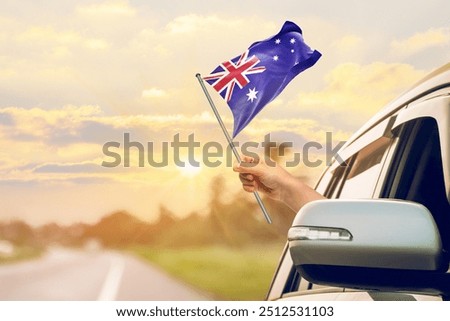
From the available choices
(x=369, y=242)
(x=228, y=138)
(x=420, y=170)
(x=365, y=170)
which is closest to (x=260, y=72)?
(x=228, y=138)

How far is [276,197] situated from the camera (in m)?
2.87

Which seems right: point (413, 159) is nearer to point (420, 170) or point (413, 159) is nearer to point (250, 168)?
point (420, 170)

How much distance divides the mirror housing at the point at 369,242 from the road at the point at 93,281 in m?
1.94

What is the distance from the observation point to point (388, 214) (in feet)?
5.11

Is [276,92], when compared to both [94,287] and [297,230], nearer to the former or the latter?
[94,287]

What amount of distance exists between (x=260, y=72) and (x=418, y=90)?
1.51 m

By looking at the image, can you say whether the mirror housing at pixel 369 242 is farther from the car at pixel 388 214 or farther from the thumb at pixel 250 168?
the thumb at pixel 250 168

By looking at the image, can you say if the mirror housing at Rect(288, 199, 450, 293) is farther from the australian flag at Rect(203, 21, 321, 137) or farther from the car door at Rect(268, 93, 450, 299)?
the australian flag at Rect(203, 21, 321, 137)

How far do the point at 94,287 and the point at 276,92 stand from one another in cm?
125

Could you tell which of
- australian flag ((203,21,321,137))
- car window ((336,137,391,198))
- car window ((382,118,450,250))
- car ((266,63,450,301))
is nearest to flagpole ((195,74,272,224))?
australian flag ((203,21,321,137))

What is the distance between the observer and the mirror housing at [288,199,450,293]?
61.0 inches

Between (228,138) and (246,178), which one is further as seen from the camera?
(228,138)

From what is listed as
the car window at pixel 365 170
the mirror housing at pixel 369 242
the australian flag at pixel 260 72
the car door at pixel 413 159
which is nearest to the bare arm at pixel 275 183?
the car window at pixel 365 170
